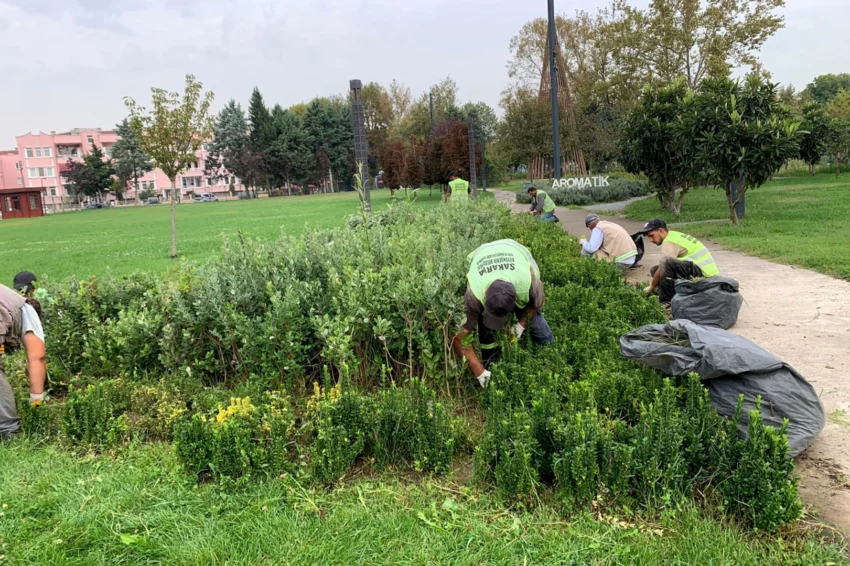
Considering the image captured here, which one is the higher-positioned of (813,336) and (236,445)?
(236,445)

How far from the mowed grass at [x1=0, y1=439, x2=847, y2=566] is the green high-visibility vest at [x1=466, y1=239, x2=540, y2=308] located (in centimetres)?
130

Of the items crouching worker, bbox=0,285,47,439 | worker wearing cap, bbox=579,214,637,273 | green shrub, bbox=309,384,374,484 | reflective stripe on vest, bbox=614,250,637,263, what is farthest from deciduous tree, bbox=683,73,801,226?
crouching worker, bbox=0,285,47,439

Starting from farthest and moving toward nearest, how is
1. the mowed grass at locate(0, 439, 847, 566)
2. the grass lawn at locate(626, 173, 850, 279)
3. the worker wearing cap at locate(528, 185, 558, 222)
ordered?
the worker wearing cap at locate(528, 185, 558, 222) < the grass lawn at locate(626, 173, 850, 279) < the mowed grass at locate(0, 439, 847, 566)

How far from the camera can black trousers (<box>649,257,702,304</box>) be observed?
5.91 metres

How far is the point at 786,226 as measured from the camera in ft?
38.0

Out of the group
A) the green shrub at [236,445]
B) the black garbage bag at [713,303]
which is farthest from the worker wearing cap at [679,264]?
the green shrub at [236,445]

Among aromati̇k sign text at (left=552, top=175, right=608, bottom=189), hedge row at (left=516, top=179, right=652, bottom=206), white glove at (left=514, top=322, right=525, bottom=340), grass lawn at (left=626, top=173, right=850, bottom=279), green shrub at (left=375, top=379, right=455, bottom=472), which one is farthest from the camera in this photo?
aromati̇k sign text at (left=552, top=175, right=608, bottom=189)

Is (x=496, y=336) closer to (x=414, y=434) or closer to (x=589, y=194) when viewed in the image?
(x=414, y=434)

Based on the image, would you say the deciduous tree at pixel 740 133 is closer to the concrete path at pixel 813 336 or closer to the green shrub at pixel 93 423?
the concrete path at pixel 813 336

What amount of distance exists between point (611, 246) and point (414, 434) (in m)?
5.56

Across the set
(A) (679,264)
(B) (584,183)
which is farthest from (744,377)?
(B) (584,183)

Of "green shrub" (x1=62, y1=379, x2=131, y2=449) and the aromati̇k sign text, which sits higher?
the aromati̇k sign text

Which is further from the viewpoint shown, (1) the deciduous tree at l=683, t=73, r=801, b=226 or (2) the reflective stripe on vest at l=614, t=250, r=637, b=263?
(1) the deciduous tree at l=683, t=73, r=801, b=226

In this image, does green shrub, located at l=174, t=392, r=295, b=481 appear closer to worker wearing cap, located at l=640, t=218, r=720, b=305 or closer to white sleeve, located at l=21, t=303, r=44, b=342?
white sleeve, located at l=21, t=303, r=44, b=342
